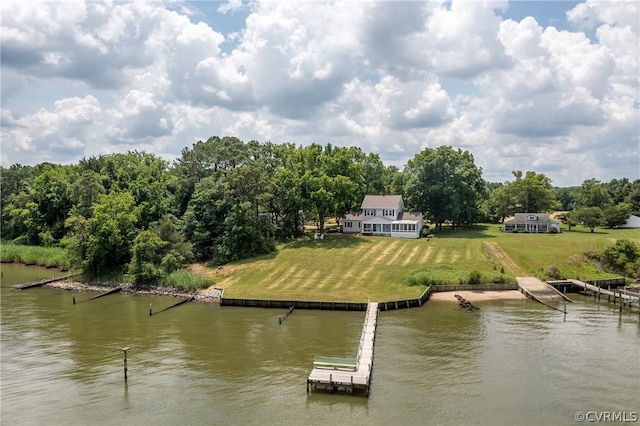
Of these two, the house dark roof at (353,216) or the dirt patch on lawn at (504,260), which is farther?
the house dark roof at (353,216)

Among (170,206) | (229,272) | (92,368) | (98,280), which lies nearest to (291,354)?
(92,368)

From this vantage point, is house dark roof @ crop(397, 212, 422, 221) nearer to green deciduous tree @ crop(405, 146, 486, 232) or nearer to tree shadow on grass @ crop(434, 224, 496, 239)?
green deciduous tree @ crop(405, 146, 486, 232)

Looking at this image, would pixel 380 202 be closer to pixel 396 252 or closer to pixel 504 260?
pixel 396 252

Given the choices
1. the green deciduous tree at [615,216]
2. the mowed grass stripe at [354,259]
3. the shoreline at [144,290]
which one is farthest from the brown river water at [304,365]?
the green deciduous tree at [615,216]

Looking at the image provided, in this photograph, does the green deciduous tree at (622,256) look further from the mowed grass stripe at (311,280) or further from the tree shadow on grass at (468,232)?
the mowed grass stripe at (311,280)

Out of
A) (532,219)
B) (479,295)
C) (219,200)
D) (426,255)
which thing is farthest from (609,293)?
(219,200)

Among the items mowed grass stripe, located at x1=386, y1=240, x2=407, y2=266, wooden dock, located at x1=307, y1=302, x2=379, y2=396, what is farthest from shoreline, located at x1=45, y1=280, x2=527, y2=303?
wooden dock, located at x1=307, y1=302, x2=379, y2=396
